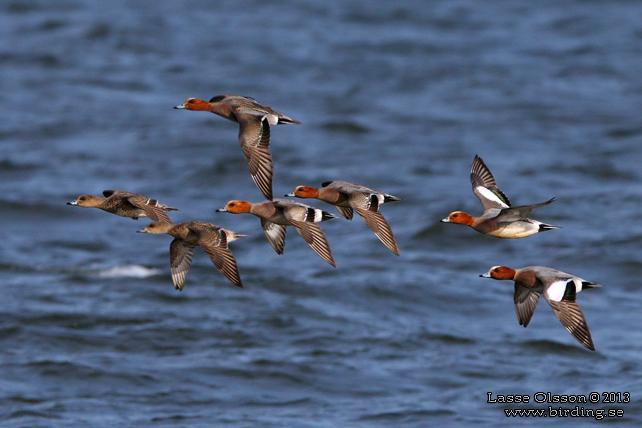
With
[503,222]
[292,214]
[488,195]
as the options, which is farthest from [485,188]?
[292,214]

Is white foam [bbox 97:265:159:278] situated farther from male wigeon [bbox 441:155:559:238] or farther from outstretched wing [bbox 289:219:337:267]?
male wigeon [bbox 441:155:559:238]

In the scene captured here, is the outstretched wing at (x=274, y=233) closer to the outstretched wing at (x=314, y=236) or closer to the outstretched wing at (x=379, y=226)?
the outstretched wing at (x=314, y=236)

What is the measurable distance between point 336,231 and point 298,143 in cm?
723

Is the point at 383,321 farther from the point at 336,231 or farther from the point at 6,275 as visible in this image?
the point at 6,275

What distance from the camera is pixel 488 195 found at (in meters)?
10.3

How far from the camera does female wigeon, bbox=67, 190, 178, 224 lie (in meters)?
9.24

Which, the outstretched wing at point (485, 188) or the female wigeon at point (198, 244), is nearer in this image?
the female wigeon at point (198, 244)

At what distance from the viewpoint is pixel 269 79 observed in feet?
141

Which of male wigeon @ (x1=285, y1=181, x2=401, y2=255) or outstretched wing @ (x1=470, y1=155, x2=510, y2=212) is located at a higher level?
outstretched wing @ (x1=470, y1=155, x2=510, y2=212)

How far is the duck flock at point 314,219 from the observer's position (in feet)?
29.6

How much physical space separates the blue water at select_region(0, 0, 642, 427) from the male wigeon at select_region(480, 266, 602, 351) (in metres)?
9.92

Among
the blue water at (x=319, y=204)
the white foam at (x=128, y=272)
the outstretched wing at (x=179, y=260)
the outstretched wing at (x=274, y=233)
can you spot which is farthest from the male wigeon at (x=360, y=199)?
the white foam at (x=128, y=272)

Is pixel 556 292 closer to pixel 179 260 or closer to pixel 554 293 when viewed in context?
pixel 554 293

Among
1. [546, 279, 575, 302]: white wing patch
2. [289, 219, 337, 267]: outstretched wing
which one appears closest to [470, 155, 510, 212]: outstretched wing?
[546, 279, 575, 302]: white wing patch
